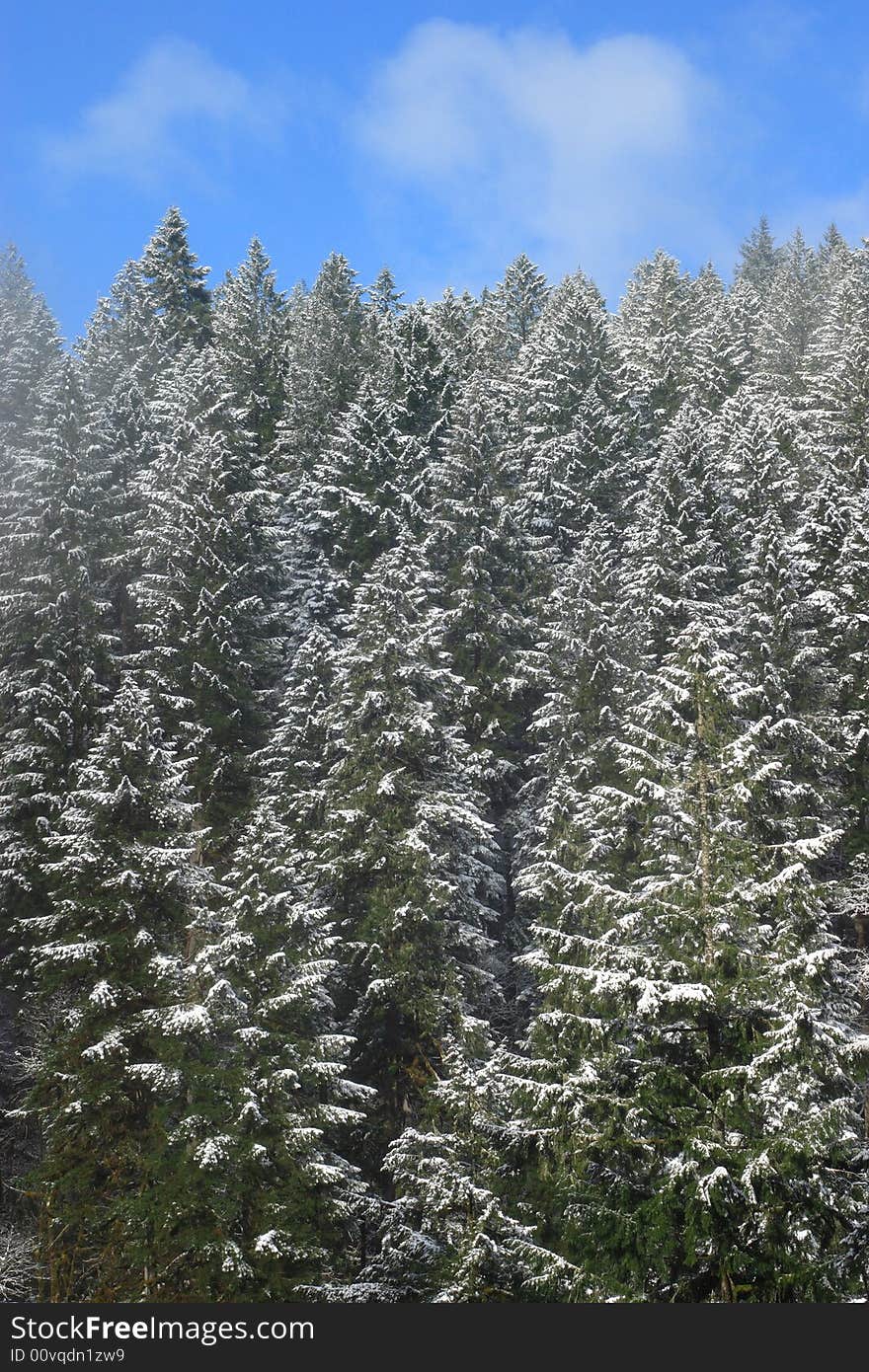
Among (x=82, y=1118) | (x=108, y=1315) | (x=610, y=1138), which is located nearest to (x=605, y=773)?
(x=610, y=1138)

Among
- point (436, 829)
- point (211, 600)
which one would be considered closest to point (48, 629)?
point (211, 600)

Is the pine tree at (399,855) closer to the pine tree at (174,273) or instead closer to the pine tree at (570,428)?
the pine tree at (570,428)

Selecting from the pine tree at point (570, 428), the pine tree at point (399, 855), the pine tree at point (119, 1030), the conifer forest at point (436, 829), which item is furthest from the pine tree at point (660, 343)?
the pine tree at point (119, 1030)

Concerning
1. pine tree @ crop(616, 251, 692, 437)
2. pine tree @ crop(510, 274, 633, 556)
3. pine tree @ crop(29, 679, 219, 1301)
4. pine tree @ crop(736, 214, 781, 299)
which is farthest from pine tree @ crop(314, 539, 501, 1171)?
pine tree @ crop(736, 214, 781, 299)

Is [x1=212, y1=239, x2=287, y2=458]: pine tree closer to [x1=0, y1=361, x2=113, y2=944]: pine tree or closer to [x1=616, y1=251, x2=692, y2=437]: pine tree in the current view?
[x1=0, y1=361, x2=113, y2=944]: pine tree

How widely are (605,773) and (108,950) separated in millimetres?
11084

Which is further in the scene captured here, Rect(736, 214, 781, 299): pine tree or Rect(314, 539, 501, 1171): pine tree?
Rect(736, 214, 781, 299): pine tree

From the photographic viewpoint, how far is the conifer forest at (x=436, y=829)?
611 inches

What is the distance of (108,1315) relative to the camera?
1523cm

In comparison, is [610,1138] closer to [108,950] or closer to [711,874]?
[711,874]

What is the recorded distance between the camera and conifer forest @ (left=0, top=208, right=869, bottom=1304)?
611 inches

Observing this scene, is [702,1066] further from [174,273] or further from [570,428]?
[174,273]

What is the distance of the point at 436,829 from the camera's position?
25.5m

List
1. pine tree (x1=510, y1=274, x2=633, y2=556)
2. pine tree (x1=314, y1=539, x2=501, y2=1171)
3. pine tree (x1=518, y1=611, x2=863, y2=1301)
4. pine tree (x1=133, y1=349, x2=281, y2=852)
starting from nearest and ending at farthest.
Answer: pine tree (x1=518, y1=611, x2=863, y2=1301), pine tree (x1=314, y1=539, x2=501, y2=1171), pine tree (x1=133, y1=349, x2=281, y2=852), pine tree (x1=510, y1=274, x2=633, y2=556)
